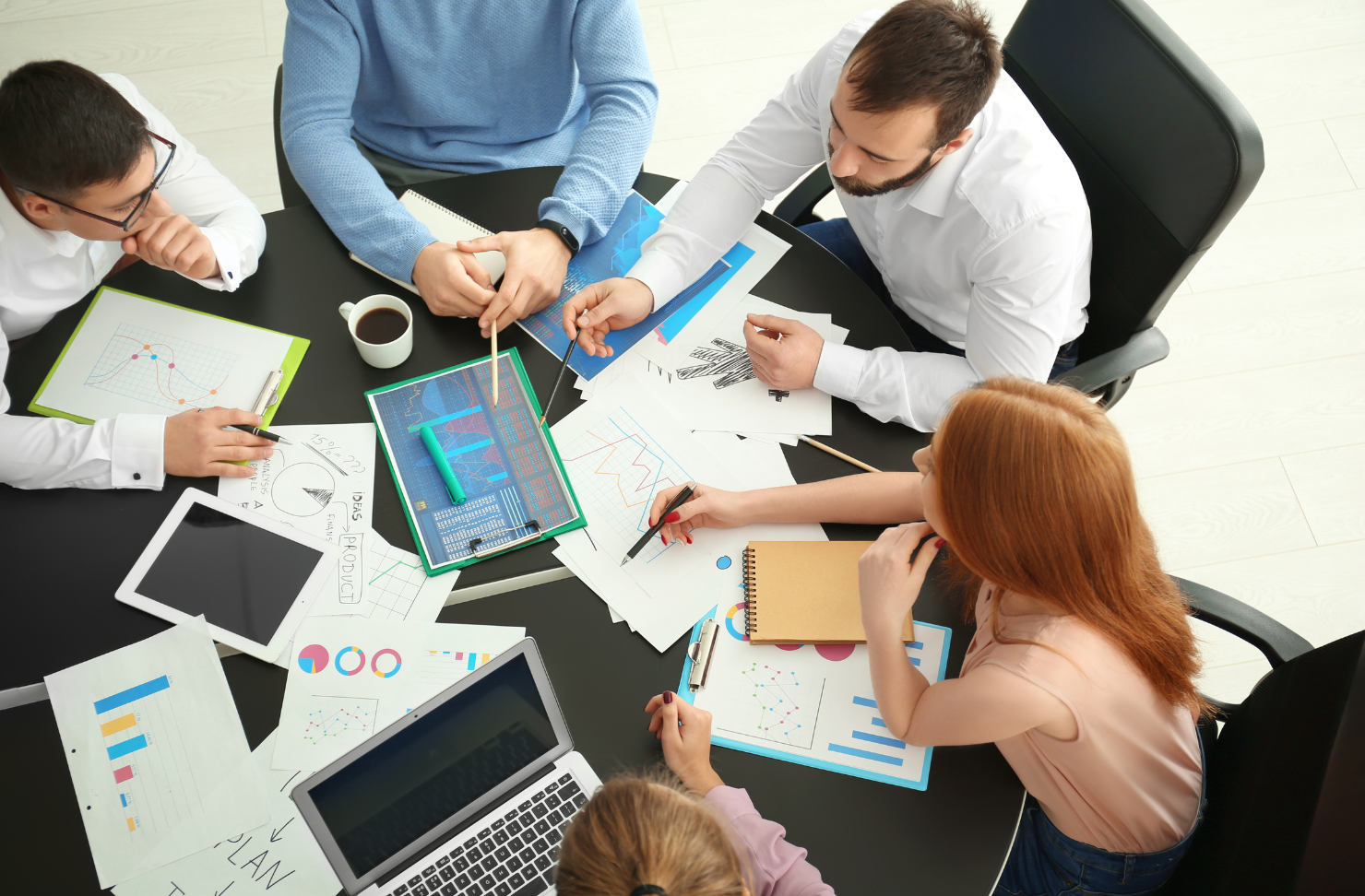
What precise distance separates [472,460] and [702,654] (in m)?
0.47

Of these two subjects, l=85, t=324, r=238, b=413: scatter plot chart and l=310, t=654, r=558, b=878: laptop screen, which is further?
l=85, t=324, r=238, b=413: scatter plot chart

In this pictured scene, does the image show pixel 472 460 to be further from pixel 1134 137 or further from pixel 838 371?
pixel 1134 137

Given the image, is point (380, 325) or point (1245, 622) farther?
point (380, 325)

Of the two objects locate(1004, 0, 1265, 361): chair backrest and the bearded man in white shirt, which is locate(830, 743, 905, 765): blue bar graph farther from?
locate(1004, 0, 1265, 361): chair backrest

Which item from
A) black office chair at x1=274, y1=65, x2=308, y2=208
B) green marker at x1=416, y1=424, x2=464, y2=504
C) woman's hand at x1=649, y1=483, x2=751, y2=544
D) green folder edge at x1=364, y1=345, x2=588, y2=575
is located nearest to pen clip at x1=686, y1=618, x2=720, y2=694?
woman's hand at x1=649, y1=483, x2=751, y2=544

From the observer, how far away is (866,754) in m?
1.15

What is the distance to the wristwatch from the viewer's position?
1.56m

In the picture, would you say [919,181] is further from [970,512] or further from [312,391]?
[312,391]

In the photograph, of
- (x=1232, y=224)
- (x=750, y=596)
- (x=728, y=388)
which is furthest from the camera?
(x=1232, y=224)

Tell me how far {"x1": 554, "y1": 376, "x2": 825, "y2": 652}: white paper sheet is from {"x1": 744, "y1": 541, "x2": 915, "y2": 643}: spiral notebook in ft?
0.11

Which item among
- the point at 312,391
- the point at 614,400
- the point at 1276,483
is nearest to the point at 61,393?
the point at 312,391

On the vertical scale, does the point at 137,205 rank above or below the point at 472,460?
above

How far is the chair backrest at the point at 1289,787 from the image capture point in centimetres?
94

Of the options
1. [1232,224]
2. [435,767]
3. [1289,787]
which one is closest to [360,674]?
[435,767]
